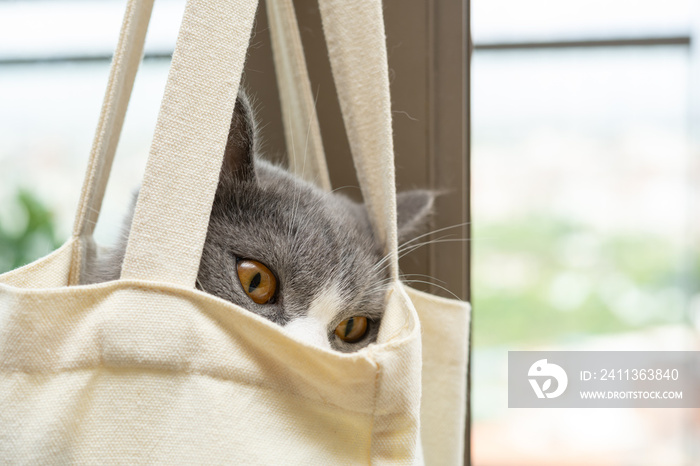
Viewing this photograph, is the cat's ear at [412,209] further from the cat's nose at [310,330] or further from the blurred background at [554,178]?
the blurred background at [554,178]

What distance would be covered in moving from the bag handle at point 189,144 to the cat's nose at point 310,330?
6.1 inches

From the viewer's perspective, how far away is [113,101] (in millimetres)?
623

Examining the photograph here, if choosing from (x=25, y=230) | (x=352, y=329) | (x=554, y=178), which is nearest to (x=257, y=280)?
(x=352, y=329)

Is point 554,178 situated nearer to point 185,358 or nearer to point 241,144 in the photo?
point 241,144

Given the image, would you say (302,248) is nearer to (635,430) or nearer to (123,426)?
(123,426)

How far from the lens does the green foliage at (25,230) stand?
1.19 metres

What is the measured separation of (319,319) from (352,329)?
8cm

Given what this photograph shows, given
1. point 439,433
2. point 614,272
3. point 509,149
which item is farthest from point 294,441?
point 614,272

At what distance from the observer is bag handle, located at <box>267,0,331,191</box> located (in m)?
0.79

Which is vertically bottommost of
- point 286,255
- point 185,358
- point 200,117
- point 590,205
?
point 185,358

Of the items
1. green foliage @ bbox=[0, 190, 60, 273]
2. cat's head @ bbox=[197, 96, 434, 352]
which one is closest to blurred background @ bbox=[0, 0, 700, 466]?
green foliage @ bbox=[0, 190, 60, 273]

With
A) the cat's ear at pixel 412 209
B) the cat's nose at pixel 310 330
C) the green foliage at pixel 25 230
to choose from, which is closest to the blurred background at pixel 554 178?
the green foliage at pixel 25 230

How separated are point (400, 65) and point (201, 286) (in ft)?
1.56

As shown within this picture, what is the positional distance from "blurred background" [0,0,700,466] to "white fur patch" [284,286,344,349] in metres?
0.52
